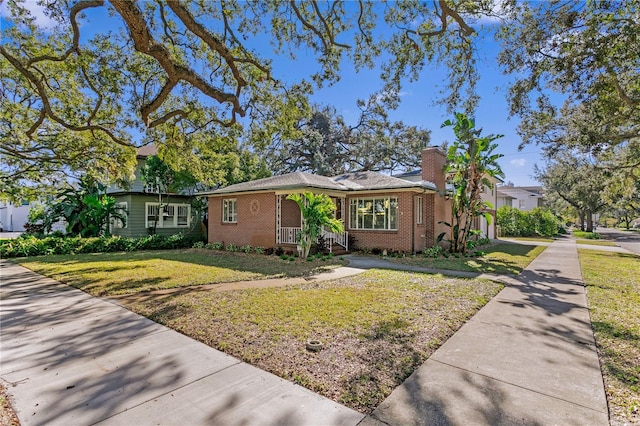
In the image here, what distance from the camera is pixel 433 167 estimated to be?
1672 cm

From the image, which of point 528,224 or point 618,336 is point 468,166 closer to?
point 618,336

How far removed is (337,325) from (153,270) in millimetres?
8265

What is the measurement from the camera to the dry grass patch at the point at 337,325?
3771 mm

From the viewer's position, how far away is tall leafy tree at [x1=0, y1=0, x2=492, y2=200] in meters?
8.27

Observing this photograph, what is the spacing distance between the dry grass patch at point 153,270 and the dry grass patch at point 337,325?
174 centimetres

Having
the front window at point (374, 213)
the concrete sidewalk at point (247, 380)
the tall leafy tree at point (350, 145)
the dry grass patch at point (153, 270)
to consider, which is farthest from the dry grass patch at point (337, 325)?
the tall leafy tree at point (350, 145)

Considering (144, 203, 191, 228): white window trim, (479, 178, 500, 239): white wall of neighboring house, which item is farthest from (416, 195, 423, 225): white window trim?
(144, 203, 191, 228): white window trim

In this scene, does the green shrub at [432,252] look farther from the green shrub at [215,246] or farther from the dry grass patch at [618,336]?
the green shrub at [215,246]

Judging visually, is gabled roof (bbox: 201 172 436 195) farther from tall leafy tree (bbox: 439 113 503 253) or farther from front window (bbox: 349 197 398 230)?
tall leafy tree (bbox: 439 113 503 253)

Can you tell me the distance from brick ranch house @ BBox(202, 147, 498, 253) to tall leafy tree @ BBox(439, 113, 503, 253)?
110cm

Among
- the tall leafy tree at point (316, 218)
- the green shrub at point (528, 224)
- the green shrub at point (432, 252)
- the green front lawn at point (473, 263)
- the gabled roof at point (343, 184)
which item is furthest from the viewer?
the green shrub at point (528, 224)

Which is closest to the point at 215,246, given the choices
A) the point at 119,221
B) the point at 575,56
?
the point at 119,221

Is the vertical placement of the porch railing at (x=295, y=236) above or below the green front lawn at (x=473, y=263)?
above

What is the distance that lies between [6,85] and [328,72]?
10.7 metres
